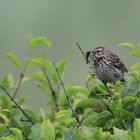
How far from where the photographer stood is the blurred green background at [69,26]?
9844 millimetres

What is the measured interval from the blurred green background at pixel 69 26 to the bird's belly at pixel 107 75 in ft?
14.0

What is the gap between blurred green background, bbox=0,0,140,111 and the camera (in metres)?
9.84

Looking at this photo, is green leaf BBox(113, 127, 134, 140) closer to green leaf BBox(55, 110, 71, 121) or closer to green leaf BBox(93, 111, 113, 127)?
green leaf BBox(93, 111, 113, 127)

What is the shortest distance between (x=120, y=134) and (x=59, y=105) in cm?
137

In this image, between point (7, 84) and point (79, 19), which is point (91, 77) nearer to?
point (7, 84)

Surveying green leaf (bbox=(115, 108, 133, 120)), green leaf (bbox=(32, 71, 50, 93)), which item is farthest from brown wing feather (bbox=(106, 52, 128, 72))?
green leaf (bbox=(115, 108, 133, 120))

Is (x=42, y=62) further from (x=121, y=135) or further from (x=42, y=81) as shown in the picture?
(x=121, y=135)

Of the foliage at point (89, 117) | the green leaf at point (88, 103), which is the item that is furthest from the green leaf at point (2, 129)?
the green leaf at point (88, 103)

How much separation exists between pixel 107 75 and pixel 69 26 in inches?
252

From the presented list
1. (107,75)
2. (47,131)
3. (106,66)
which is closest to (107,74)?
(107,75)

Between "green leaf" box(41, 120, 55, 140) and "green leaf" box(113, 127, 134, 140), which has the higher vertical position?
"green leaf" box(41, 120, 55, 140)

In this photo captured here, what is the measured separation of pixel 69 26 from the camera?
1096 centimetres

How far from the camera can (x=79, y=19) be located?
11.1 m

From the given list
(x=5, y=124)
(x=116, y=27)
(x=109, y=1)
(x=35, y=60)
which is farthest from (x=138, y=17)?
(x=5, y=124)
